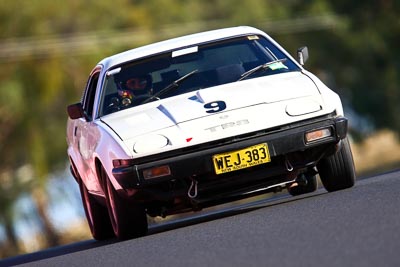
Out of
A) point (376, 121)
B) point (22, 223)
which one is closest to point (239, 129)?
point (22, 223)

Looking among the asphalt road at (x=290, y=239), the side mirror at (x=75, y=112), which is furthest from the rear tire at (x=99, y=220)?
the asphalt road at (x=290, y=239)

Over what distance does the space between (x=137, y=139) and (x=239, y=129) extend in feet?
2.51

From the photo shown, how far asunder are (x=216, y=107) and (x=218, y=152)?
1.71 feet

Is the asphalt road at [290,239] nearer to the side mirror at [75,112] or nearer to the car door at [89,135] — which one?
the car door at [89,135]

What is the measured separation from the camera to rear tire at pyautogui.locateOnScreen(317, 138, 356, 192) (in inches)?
443

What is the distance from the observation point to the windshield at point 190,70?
11664mm

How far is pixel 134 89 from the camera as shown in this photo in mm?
11781

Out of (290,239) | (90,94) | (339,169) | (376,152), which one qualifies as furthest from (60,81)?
(290,239)

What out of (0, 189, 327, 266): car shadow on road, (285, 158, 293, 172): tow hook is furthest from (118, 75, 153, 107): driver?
(285, 158, 293, 172): tow hook

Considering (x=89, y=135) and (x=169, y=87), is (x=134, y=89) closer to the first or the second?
(x=169, y=87)

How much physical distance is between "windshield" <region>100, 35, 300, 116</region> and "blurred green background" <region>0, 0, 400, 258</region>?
79.0 ft

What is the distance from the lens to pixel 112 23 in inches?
2184

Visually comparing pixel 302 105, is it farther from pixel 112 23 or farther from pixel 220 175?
pixel 112 23

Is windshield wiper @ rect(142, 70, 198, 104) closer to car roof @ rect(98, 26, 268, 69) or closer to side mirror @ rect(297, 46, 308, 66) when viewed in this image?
car roof @ rect(98, 26, 268, 69)
